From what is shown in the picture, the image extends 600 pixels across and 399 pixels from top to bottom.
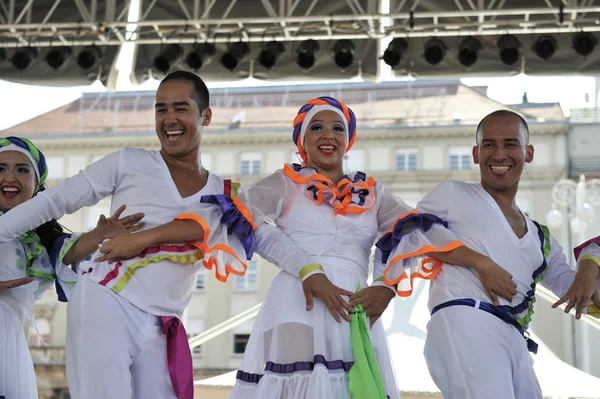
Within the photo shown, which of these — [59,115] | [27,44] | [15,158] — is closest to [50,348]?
[59,115]

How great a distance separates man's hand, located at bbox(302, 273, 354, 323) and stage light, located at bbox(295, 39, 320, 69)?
4.87 m

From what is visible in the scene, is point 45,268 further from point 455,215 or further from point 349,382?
point 455,215

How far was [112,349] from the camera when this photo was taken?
291 centimetres

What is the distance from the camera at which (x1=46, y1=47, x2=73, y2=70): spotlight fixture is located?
8.08 m

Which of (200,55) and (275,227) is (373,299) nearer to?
(275,227)

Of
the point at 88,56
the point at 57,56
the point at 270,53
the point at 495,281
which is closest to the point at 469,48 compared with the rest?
the point at 270,53

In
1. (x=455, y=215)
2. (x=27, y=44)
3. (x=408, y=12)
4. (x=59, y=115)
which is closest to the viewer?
(x=455, y=215)

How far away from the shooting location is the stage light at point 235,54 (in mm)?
7820

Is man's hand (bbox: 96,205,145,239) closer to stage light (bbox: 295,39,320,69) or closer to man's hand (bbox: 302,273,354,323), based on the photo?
man's hand (bbox: 302,273,354,323)

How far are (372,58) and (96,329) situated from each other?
18.4 ft

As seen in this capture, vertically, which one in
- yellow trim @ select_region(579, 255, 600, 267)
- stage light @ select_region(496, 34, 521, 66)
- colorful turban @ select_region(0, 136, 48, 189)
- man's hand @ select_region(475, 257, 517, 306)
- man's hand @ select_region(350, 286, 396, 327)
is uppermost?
stage light @ select_region(496, 34, 521, 66)

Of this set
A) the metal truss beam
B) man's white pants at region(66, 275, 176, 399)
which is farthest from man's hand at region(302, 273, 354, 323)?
the metal truss beam

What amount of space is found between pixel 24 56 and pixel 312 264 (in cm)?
563

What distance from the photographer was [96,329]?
295 cm
